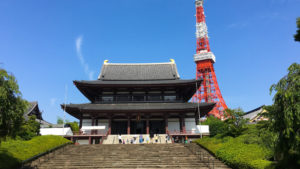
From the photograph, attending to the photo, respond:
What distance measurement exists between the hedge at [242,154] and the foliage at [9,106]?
13867 mm

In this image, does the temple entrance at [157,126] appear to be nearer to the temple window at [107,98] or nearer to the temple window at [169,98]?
the temple window at [169,98]

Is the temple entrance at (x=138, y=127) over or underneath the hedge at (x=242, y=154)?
over

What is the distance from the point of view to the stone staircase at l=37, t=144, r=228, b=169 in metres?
15.5

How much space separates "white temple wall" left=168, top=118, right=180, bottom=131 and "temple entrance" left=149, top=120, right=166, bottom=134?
119 centimetres

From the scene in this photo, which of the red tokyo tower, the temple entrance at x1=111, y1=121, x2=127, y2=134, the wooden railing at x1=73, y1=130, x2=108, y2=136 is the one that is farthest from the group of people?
A: the red tokyo tower

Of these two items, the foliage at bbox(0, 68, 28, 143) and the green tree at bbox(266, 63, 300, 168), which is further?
the foliage at bbox(0, 68, 28, 143)

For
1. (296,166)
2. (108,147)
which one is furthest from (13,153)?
(296,166)

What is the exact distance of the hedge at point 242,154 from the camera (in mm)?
12960

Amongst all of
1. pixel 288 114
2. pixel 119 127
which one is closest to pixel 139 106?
pixel 119 127

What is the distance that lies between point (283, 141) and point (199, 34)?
71445 millimetres

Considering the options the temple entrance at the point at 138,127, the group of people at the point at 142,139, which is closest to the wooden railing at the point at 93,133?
the group of people at the point at 142,139

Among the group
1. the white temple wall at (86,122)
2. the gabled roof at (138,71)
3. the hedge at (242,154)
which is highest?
the gabled roof at (138,71)

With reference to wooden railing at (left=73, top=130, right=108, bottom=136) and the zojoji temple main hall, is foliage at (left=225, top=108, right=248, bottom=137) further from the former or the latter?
wooden railing at (left=73, top=130, right=108, bottom=136)

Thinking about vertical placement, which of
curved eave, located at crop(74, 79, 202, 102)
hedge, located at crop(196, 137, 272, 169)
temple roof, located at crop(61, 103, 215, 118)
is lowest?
hedge, located at crop(196, 137, 272, 169)
